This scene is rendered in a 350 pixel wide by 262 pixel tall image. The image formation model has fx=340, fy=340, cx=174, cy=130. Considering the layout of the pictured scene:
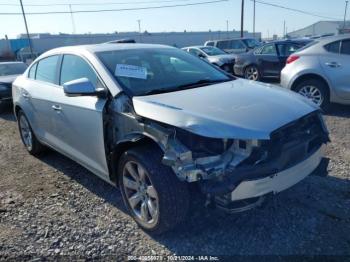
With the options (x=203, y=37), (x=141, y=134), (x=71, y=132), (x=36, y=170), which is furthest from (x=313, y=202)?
(x=203, y=37)

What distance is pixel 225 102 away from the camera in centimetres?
297

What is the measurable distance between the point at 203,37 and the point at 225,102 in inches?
2228

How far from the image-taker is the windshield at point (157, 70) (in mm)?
3354

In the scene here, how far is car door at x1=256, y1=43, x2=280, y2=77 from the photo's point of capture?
11062mm

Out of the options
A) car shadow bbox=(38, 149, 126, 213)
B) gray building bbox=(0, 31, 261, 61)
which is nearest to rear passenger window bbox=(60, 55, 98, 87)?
car shadow bbox=(38, 149, 126, 213)

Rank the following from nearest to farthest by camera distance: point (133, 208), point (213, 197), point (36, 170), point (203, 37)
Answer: point (213, 197) → point (133, 208) → point (36, 170) → point (203, 37)

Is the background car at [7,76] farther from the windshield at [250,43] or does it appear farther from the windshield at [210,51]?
the windshield at [250,43]

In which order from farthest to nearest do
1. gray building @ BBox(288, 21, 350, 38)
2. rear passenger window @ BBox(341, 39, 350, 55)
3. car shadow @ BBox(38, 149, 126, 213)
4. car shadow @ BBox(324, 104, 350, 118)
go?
1. gray building @ BBox(288, 21, 350, 38)
2. car shadow @ BBox(324, 104, 350, 118)
3. rear passenger window @ BBox(341, 39, 350, 55)
4. car shadow @ BBox(38, 149, 126, 213)

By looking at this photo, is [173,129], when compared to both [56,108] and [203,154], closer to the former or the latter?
[203,154]

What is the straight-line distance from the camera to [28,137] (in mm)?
5418

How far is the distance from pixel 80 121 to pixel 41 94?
1.15 meters

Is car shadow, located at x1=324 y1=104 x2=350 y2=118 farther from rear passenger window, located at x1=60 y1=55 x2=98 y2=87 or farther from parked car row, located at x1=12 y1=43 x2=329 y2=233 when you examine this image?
rear passenger window, located at x1=60 y1=55 x2=98 y2=87

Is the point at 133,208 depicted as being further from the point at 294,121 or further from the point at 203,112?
the point at 294,121

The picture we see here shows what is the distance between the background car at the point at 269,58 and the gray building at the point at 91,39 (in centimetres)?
2530
